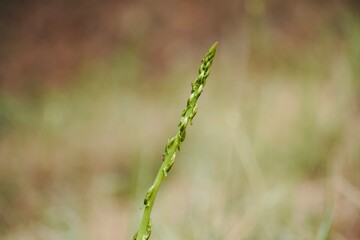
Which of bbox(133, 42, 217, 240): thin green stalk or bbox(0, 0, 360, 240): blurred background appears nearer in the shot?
bbox(133, 42, 217, 240): thin green stalk

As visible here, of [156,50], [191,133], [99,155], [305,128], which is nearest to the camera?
[305,128]

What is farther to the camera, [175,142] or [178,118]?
[178,118]

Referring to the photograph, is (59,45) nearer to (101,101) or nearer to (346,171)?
(101,101)

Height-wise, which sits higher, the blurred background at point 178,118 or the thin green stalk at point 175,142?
the blurred background at point 178,118

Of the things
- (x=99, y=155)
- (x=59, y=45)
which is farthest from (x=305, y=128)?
(x=59, y=45)

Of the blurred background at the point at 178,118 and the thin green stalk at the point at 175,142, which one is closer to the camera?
the thin green stalk at the point at 175,142

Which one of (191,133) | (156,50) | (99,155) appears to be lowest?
(191,133)

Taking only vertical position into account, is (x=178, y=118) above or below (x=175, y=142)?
above

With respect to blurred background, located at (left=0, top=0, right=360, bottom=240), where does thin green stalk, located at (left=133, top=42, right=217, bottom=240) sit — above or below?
below
